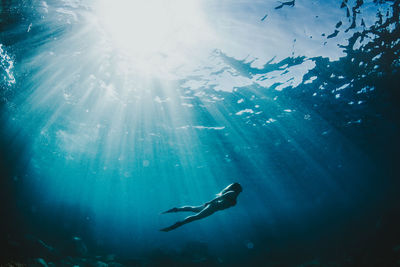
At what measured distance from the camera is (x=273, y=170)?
26.6 metres

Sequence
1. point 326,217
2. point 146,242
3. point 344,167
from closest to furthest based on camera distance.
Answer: point 344,167 < point 146,242 < point 326,217

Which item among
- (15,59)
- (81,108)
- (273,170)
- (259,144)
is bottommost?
(273,170)

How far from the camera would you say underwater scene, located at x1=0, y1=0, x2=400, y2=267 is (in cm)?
951

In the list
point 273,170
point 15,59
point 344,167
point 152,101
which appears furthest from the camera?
point 273,170

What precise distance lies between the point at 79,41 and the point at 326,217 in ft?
192

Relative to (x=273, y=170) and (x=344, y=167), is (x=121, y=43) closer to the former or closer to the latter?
(x=273, y=170)

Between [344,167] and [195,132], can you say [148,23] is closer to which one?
[195,132]

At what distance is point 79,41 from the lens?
1170 centimetres

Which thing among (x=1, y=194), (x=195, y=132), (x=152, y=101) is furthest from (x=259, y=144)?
(x=1, y=194)

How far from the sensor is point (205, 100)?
15.2 m

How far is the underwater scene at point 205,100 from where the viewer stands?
951cm

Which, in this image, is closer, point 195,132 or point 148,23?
point 148,23

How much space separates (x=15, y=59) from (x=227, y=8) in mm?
15118

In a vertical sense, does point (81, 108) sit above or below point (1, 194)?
above
